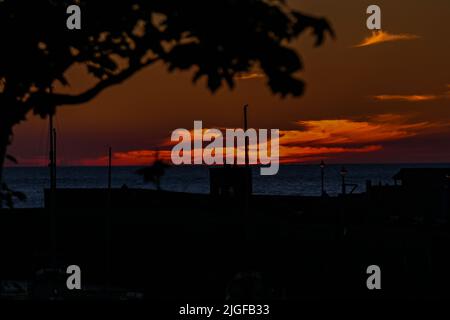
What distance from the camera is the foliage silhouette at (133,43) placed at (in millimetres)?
8125

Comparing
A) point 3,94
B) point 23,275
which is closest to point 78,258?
point 23,275

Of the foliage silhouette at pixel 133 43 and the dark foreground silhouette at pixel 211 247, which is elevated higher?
the foliage silhouette at pixel 133 43

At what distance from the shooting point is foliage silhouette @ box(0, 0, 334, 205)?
8125mm

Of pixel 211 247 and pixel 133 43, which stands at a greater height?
pixel 133 43

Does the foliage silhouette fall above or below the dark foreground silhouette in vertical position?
above

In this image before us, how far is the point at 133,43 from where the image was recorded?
9.47m

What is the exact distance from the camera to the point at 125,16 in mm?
9359

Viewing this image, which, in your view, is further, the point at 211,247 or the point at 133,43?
the point at 211,247

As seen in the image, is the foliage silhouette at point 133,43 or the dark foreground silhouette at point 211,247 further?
the dark foreground silhouette at point 211,247

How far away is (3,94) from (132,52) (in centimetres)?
177

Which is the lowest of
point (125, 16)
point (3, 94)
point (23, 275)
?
point (23, 275)

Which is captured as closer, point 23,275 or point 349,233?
point 23,275

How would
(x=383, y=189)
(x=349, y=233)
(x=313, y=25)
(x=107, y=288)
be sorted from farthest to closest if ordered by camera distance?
(x=383, y=189)
(x=349, y=233)
(x=107, y=288)
(x=313, y=25)
